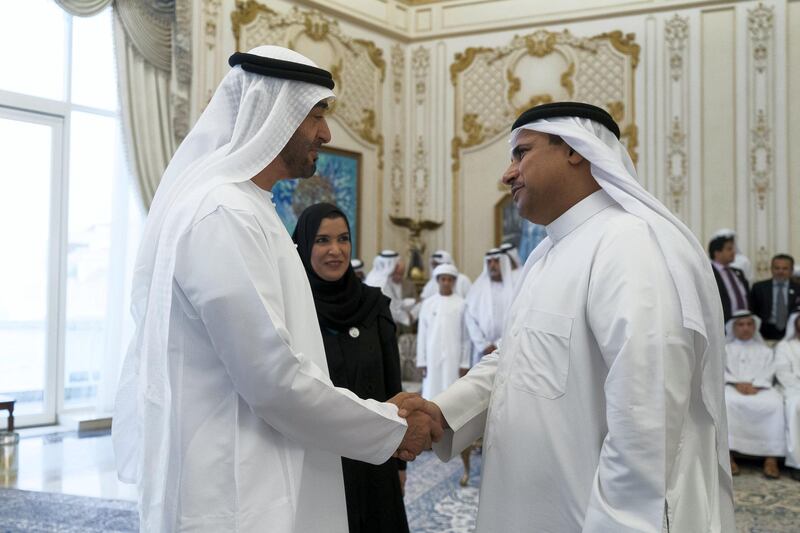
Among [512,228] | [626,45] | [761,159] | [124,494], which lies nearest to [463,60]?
[626,45]

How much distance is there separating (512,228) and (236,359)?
26.1 feet

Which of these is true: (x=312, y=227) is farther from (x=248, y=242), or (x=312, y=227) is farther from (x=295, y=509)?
(x=295, y=509)

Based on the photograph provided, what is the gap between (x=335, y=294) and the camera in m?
2.75

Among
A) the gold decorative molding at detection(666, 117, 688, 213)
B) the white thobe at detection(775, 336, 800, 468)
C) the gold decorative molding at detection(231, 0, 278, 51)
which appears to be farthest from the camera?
the gold decorative molding at detection(666, 117, 688, 213)

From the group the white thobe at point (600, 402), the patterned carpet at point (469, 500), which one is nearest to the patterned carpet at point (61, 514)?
the patterned carpet at point (469, 500)

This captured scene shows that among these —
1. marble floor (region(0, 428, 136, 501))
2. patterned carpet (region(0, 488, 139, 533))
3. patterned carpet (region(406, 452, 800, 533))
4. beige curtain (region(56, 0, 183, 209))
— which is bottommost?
patterned carpet (region(406, 452, 800, 533))

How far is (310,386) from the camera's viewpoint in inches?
65.1

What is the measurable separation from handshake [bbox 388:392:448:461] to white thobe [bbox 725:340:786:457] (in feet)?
14.2

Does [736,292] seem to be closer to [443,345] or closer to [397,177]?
[443,345]

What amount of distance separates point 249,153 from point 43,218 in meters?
6.16

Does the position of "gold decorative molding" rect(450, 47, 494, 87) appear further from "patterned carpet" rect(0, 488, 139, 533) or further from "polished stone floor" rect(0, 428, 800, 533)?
"patterned carpet" rect(0, 488, 139, 533)

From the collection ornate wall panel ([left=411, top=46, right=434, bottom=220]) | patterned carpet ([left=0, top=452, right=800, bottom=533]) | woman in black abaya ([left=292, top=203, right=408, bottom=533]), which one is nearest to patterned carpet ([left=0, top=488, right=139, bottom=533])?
patterned carpet ([left=0, top=452, right=800, bottom=533])

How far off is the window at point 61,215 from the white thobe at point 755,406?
18.2ft

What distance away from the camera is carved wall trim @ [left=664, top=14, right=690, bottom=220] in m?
8.66
